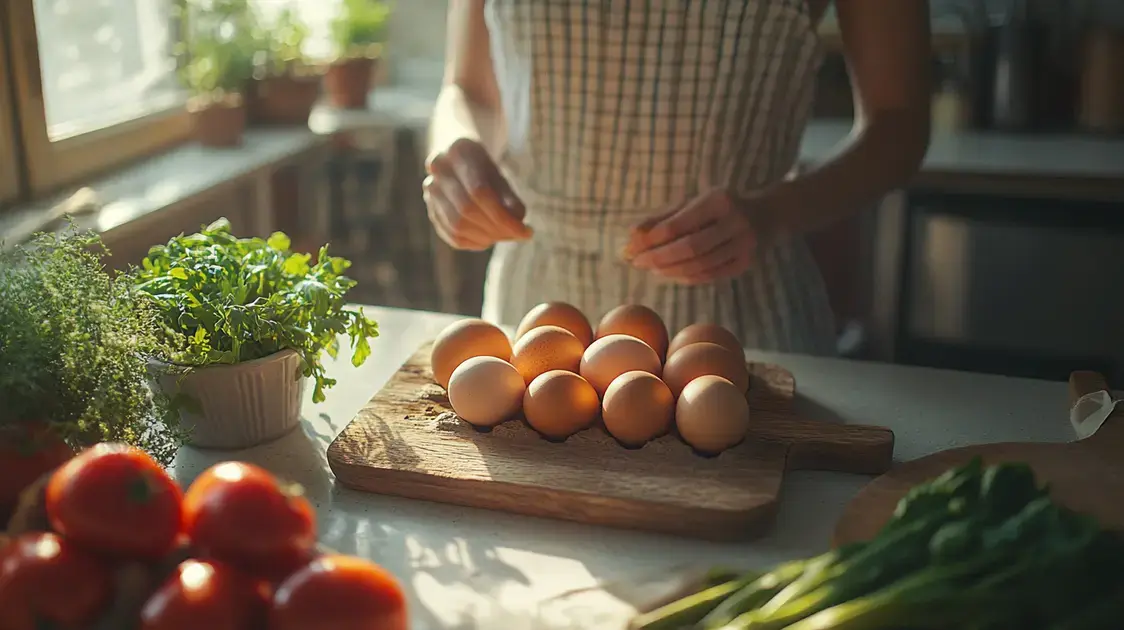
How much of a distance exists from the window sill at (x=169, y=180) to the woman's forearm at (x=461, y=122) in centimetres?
47

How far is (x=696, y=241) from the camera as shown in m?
1.03

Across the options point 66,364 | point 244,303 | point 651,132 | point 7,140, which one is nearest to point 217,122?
point 7,140

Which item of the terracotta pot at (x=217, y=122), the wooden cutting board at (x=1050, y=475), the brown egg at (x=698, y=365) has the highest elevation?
the terracotta pot at (x=217, y=122)

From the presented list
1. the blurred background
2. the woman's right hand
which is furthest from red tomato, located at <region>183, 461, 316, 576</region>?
the blurred background

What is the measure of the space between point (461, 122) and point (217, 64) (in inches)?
39.4

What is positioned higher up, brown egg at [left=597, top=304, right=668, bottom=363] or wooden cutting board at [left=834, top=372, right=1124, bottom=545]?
brown egg at [left=597, top=304, right=668, bottom=363]

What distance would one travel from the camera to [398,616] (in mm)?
606

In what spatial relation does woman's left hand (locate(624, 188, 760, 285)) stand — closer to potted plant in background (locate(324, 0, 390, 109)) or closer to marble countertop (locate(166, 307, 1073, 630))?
marble countertop (locate(166, 307, 1073, 630))

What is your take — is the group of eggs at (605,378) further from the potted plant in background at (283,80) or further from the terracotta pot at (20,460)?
the potted plant in background at (283,80)

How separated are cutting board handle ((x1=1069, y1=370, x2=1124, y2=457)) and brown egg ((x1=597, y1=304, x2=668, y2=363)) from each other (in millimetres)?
374

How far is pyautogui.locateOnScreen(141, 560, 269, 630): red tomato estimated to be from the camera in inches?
22.7

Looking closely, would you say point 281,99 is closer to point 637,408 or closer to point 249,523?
point 637,408

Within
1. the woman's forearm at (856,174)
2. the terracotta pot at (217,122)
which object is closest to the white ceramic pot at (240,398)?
the woman's forearm at (856,174)

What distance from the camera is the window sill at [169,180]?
1426 mm
